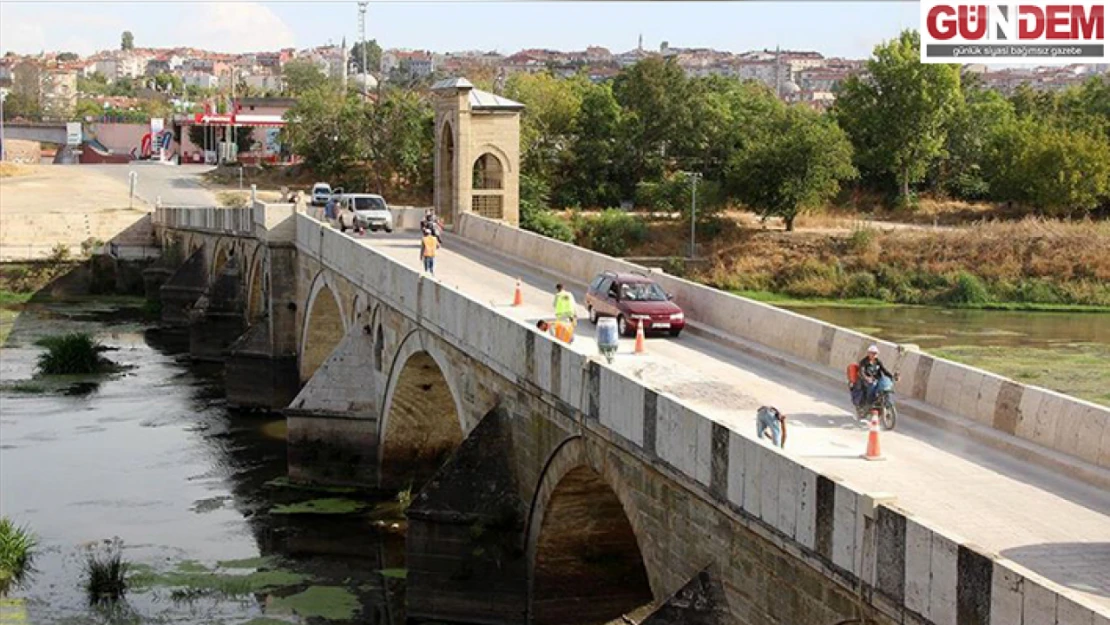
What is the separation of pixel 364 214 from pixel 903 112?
1547 inches

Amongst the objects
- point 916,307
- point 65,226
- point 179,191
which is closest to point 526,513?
point 916,307

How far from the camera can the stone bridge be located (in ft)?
37.8

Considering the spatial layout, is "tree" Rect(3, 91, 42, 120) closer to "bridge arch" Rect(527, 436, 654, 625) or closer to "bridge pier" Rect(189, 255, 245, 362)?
"bridge pier" Rect(189, 255, 245, 362)

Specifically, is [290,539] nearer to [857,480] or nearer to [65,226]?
[857,480]

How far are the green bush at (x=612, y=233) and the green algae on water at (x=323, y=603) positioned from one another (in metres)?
41.7

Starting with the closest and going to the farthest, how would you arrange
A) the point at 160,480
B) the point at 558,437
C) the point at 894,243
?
the point at 558,437 → the point at 160,480 → the point at 894,243

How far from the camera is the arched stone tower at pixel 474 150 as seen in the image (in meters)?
38.8

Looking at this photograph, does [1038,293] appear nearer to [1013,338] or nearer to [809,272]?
[809,272]

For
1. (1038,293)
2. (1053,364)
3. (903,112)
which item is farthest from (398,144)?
(1053,364)

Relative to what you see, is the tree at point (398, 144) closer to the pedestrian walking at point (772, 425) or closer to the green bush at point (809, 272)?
the green bush at point (809, 272)

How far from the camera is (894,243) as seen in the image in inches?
2502

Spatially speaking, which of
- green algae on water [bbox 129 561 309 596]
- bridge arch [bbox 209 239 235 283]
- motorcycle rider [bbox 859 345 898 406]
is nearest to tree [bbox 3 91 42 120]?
bridge arch [bbox 209 239 235 283]

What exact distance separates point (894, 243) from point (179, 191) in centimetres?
3815

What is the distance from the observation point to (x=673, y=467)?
48.3 ft
